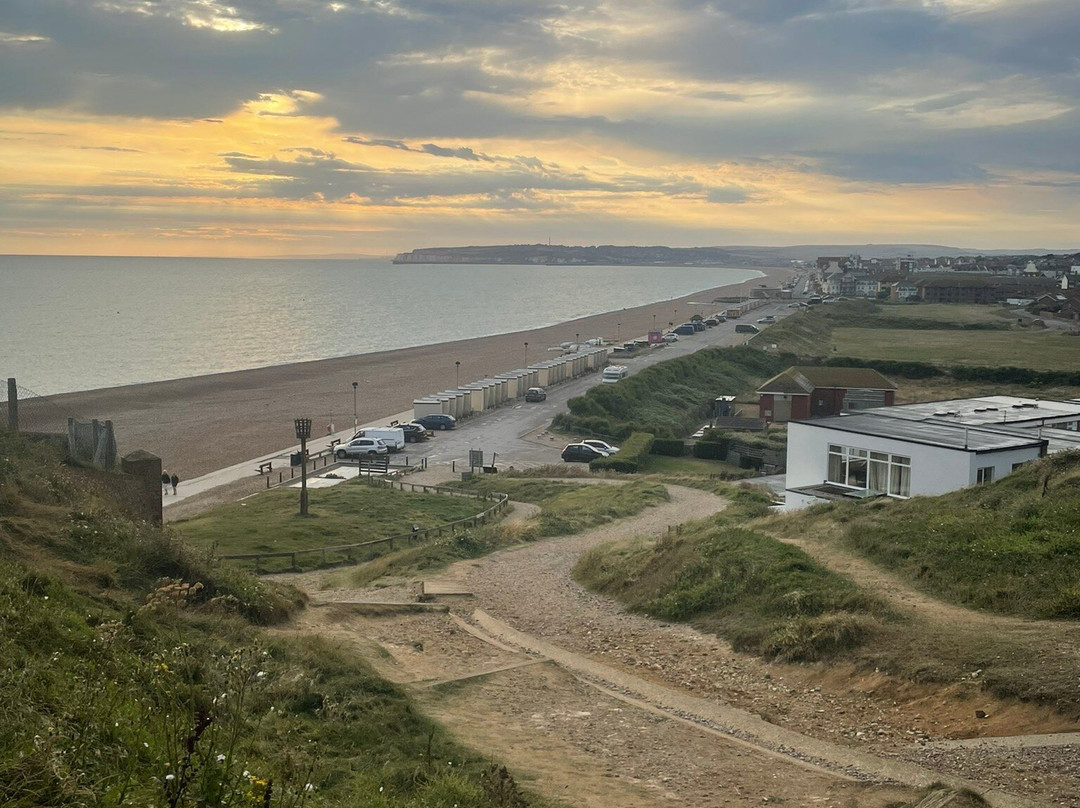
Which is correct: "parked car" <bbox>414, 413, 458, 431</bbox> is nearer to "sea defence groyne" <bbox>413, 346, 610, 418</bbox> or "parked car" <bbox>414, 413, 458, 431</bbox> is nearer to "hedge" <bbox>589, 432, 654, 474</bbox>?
"sea defence groyne" <bbox>413, 346, 610, 418</bbox>

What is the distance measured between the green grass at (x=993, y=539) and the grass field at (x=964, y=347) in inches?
2484

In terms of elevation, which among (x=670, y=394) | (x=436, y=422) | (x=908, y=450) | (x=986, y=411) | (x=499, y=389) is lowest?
(x=436, y=422)

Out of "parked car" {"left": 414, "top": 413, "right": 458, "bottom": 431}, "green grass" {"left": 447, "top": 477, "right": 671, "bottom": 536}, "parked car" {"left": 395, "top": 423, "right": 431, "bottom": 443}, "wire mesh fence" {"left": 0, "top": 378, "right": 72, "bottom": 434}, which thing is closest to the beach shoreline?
"parked car" {"left": 414, "top": 413, "right": 458, "bottom": 431}

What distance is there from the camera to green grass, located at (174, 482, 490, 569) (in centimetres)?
2739

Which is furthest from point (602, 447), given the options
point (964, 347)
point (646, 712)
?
point (964, 347)

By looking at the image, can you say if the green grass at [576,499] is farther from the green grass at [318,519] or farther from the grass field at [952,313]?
the grass field at [952,313]

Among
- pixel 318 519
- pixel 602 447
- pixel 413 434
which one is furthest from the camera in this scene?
pixel 413 434

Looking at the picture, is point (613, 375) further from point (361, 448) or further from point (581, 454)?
point (361, 448)

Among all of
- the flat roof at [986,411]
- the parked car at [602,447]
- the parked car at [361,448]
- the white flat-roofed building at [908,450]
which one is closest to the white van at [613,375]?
the parked car at [602,447]

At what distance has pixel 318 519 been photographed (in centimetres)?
3078

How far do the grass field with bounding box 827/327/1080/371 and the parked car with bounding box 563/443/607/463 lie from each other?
157ft

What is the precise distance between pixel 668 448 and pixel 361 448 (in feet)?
49.7

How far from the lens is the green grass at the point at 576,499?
30562 millimetres

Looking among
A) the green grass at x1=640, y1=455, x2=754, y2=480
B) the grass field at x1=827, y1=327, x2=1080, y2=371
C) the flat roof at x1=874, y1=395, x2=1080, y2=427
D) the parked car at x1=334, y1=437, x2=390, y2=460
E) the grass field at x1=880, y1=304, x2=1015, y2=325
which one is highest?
the grass field at x1=880, y1=304, x2=1015, y2=325
